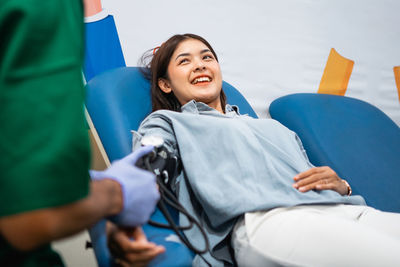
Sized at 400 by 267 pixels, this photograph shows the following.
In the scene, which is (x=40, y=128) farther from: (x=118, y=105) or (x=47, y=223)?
(x=118, y=105)

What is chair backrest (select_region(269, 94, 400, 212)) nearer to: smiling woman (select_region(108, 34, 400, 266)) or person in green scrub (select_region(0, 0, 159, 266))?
smiling woman (select_region(108, 34, 400, 266))

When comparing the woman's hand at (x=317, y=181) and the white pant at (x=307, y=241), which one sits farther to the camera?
the woman's hand at (x=317, y=181)

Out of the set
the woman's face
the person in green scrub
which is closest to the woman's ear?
the woman's face

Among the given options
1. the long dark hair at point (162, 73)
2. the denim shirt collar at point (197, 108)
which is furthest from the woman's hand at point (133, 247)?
the long dark hair at point (162, 73)

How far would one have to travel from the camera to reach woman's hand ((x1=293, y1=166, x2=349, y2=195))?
1.05 meters

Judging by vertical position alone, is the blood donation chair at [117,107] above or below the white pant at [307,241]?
above

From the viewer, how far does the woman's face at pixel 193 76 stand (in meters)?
1.35

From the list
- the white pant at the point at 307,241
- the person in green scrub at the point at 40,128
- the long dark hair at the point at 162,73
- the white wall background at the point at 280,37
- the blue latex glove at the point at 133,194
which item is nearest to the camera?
the person in green scrub at the point at 40,128

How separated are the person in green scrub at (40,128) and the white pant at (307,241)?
0.57m

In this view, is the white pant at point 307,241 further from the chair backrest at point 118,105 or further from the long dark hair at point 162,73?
the long dark hair at point 162,73

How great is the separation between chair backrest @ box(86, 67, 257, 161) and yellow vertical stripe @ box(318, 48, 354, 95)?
1131 mm

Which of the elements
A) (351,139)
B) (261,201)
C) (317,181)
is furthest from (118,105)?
(351,139)

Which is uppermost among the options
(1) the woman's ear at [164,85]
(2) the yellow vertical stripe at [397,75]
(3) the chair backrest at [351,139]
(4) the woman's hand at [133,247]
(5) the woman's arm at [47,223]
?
(5) the woman's arm at [47,223]

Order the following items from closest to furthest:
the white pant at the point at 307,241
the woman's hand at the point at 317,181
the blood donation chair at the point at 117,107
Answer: the white pant at the point at 307,241
the woman's hand at the point at 317,181
the blood donation chair at the point at 117,107
